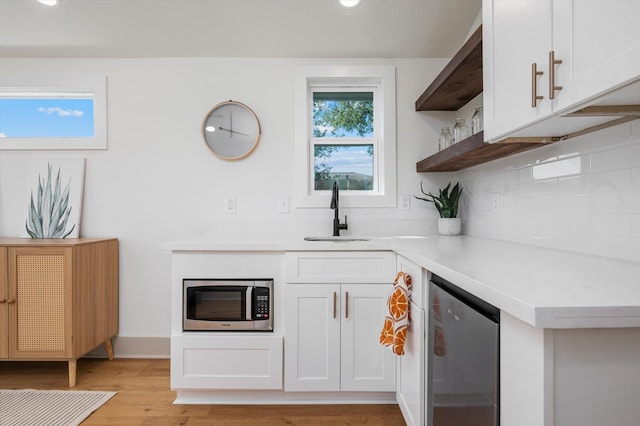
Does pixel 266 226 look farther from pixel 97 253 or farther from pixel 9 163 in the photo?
pixel 9 163

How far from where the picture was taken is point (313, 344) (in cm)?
211

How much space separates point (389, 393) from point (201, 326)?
1.14m

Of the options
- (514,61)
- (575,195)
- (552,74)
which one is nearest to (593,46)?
(552,74)

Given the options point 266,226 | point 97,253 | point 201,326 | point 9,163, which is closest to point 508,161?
point 266,226

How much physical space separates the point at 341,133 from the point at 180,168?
122 cm

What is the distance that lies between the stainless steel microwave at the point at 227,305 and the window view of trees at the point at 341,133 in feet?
3.42

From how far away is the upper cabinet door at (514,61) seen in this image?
1.18 metres

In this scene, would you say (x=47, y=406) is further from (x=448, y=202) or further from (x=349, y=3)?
(x=349, y=3)

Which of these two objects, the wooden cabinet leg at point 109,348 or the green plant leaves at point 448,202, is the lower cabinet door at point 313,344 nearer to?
the green plant leaves at point 448,202

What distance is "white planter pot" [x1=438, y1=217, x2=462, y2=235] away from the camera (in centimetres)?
253

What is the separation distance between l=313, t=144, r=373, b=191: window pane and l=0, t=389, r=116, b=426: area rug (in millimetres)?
1941

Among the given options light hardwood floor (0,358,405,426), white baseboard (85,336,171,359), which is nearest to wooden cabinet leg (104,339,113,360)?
white baseboard (85,336,171,359)

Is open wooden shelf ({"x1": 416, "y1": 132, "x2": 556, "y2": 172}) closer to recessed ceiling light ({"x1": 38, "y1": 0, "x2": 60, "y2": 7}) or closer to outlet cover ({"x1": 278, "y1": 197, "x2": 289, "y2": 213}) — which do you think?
outlet cover ({"x1": 278, "y1": 197, "x2": 289, "y2": 213})

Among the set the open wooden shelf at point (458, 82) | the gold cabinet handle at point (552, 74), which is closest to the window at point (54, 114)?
the open wooden shelf at point (458, 82)
